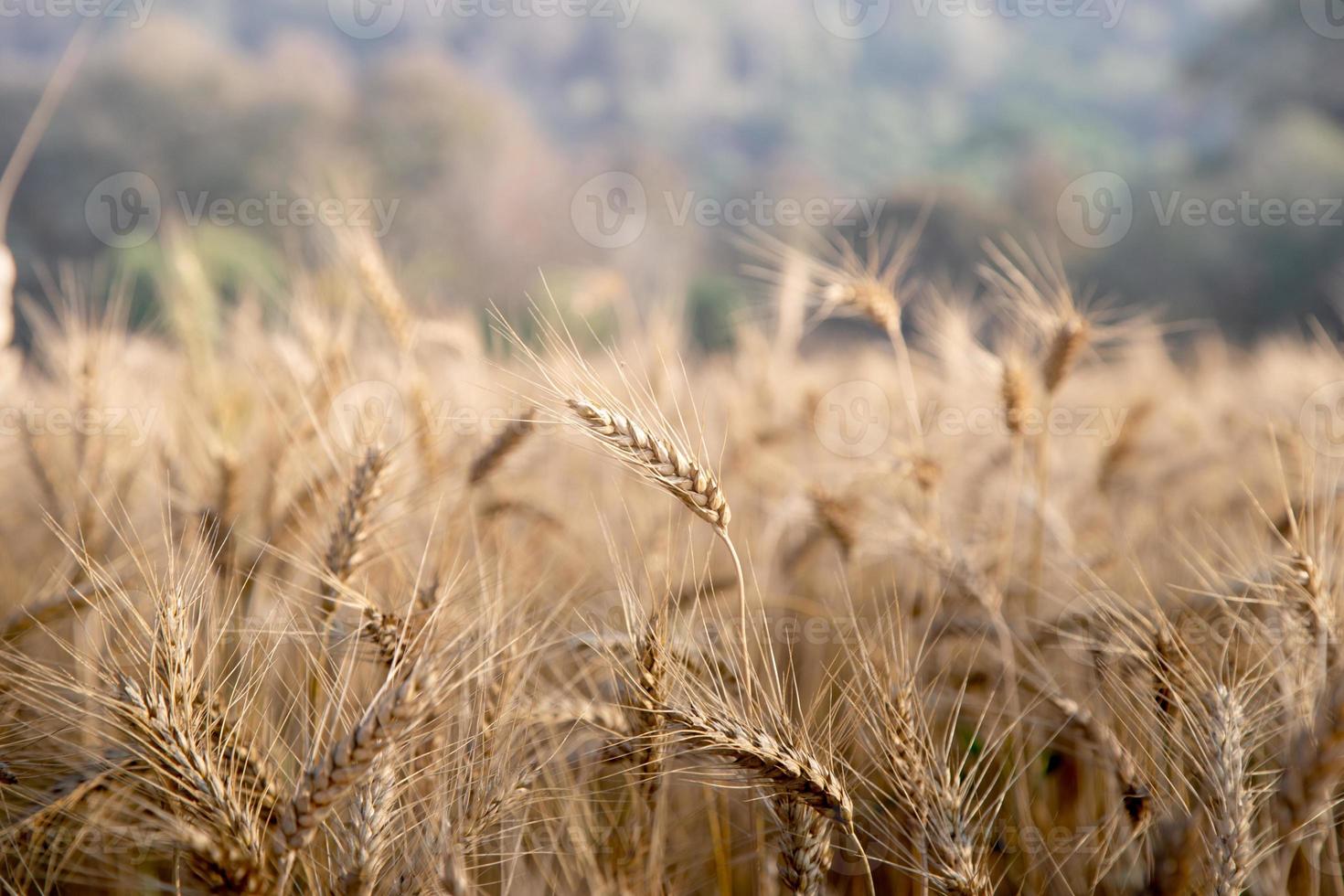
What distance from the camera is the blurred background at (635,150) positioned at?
41.7ft

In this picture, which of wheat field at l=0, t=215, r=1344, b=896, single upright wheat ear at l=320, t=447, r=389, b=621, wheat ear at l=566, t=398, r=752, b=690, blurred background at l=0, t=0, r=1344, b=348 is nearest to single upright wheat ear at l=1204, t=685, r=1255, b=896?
wheat field at l=0, t=215, r=1344, b=896

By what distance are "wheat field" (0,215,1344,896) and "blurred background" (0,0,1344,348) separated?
4.97ft

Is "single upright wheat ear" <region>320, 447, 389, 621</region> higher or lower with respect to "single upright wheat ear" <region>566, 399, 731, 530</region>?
lower

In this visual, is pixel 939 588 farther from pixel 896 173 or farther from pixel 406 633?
pixel 896 173

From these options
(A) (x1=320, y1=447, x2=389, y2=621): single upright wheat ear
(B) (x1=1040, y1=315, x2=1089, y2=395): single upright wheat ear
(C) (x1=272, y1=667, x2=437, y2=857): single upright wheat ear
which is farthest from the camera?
(B) (x1=1040, y1=315, x2=1089, y2=395): single upright wheat ear

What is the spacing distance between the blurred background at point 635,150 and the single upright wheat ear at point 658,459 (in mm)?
2426

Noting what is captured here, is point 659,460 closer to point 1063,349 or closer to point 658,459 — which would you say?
point 658,459

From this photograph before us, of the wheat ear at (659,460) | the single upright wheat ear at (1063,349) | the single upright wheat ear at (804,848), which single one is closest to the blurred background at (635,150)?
the single upright wheat ear at (1063,349)

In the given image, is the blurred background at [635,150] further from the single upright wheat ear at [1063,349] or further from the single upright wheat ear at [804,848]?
the single upright wheat ear at [804,848]

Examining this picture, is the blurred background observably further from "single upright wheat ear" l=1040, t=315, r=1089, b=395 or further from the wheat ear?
the wheat ear

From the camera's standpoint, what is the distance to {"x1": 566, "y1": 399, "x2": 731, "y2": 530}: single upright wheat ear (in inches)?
33.2

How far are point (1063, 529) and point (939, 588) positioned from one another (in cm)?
38

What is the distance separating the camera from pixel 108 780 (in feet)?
2.89

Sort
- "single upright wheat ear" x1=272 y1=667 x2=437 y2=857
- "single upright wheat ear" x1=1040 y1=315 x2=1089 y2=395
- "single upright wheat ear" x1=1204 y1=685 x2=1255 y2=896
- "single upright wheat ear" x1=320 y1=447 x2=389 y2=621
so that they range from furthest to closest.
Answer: "single upright wheat ear" x1=1040 y1=315 x2=1089 y2=395, "single upright wheat ear" x1=320 y1=447 x2=389 y2=621, "single upright wheat ear" x1=1204 y1=685 x2=1255 y2=896, "single upright wheat ear" x1=272 y1=667 x2=437 y2=857
